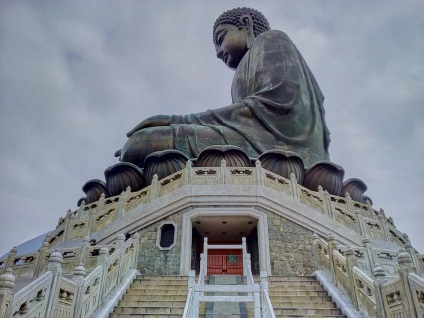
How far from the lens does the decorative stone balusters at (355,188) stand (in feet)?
42.7

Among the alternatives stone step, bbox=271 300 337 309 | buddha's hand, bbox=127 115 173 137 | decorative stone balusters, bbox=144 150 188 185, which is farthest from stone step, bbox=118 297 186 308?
buddha's hand, bbox=127 115 173 137

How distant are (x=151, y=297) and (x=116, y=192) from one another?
698 cm

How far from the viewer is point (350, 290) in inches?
220

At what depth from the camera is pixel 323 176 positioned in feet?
41.7

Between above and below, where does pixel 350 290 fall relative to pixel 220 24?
below

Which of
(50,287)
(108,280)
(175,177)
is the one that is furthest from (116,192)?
(50,287)

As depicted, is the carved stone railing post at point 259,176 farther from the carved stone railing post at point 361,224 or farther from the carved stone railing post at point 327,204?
the carved stone railing post at point 361,224

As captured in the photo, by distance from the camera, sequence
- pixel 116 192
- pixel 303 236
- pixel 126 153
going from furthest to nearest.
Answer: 1. pixel 126 153
2. pixel 116 192
3. pixel 303 236

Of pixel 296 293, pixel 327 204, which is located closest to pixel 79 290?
pixel 296 293

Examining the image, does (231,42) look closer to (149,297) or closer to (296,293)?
(296,293)

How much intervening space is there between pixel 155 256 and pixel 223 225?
220 centimetres

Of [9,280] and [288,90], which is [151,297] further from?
[288,90]

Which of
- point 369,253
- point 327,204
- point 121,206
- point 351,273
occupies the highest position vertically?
point 327,204

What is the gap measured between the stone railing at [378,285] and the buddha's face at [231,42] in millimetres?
15857
